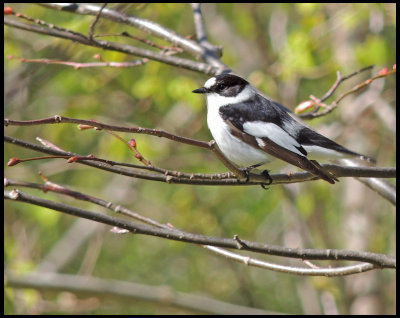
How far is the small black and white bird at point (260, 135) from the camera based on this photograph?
9.18 feet

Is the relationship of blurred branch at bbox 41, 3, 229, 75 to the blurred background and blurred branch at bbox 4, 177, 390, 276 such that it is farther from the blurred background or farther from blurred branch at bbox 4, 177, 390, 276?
blurred branch at bbox 4, 177, 390, 276

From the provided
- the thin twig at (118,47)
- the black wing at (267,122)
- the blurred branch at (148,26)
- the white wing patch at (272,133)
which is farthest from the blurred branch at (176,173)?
the blurred branch at (148,26)

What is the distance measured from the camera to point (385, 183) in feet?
9.55

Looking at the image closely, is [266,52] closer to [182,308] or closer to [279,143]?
[182,308]

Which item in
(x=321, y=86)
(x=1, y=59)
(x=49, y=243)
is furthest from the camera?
(x=49, y=243)

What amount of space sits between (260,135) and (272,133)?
0.07 m

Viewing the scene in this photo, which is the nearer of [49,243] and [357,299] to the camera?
[357,299]

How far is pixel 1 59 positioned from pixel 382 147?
4004 mm

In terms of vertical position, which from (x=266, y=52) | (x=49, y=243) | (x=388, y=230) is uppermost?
(x=266, y=52)

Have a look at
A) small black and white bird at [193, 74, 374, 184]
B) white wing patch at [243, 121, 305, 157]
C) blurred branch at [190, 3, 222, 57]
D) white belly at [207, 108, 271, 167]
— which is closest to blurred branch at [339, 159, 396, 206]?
small black and white bird at [193, 74, 374, 184]

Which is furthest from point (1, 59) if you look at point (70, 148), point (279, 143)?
point (279, 143)

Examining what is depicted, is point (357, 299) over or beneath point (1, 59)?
beneath

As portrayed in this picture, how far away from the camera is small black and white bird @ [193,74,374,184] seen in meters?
2.80

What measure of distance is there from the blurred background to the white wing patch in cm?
187
